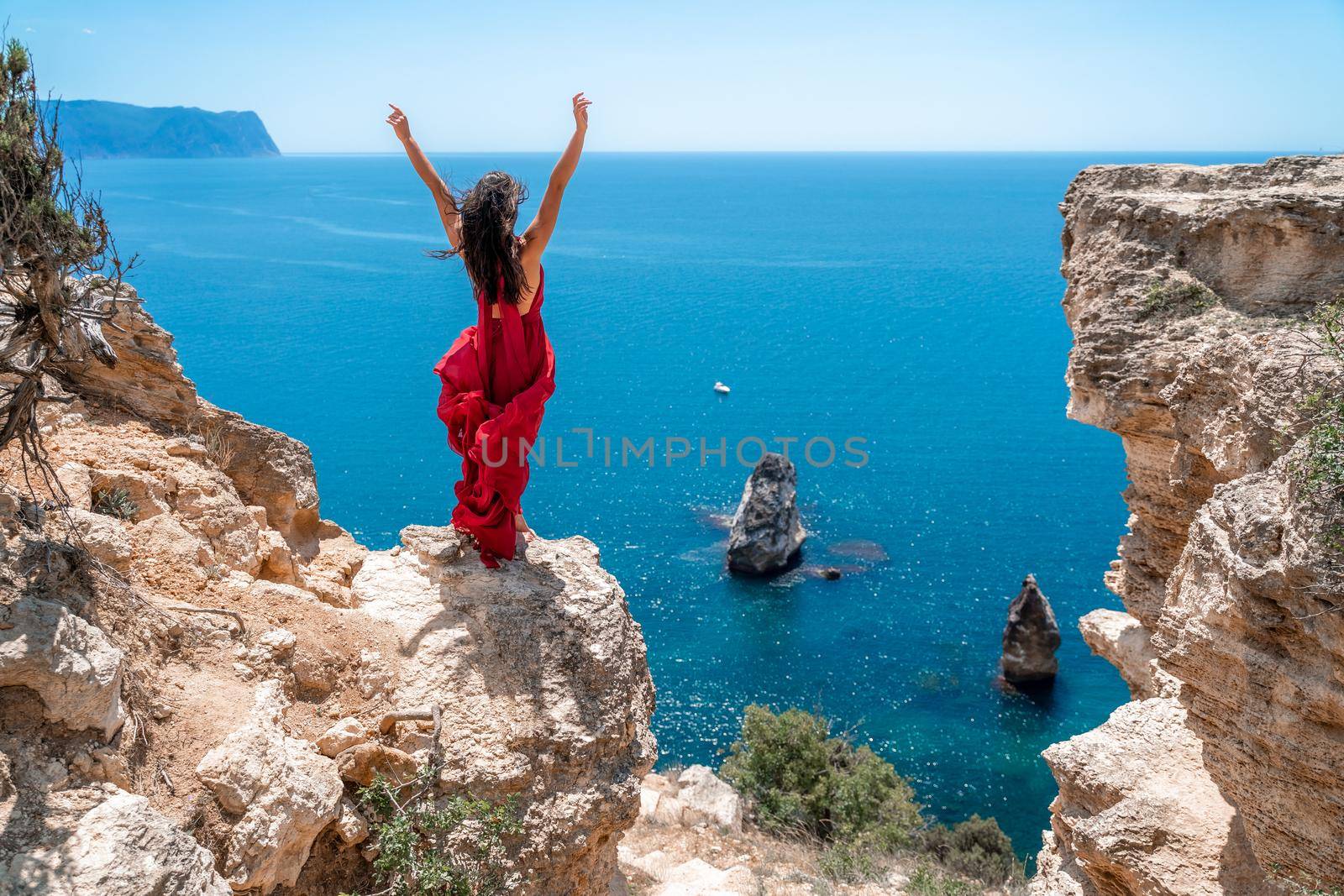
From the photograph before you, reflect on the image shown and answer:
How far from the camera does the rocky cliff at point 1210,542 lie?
283 inches

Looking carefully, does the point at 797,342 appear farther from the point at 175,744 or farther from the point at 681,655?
the point at 175,744

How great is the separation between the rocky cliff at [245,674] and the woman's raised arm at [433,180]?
2644 mm

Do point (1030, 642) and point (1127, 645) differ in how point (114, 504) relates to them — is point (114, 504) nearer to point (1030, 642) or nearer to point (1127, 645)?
point (1127, 645)

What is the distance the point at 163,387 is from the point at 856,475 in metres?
47.0

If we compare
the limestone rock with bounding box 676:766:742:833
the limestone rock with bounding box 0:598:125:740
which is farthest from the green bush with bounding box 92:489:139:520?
the limestone rock with bounding box 676:766:742:833

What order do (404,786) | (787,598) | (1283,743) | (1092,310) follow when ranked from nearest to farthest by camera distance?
(404,786), (1283,743), (1092,310), (787,598)

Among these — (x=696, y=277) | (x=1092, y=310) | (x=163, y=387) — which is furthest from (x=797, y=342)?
(x=163, y=387)

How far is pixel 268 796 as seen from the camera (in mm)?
5508

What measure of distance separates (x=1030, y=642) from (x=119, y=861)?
33433 mm

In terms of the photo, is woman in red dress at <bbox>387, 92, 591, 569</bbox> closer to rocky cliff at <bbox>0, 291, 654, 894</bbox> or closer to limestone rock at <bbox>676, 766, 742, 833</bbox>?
rocky cliff at <bbox>0, 291, 654, 894</bbox>

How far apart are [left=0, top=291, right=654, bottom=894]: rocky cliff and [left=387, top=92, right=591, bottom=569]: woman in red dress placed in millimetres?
533

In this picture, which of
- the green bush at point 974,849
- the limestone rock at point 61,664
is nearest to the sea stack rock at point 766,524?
the green bush at point 974,849

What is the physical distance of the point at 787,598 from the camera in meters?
39.9

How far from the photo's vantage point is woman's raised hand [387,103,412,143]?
26.4ft
